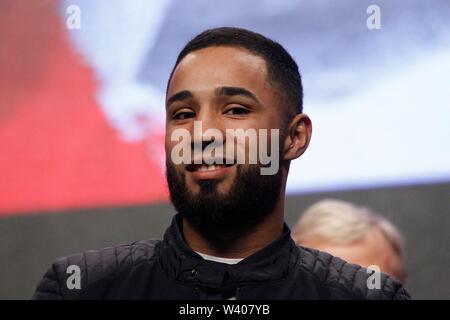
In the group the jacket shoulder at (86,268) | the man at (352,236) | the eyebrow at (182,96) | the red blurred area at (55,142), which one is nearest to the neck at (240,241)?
the jacket shoulder at (86,268)

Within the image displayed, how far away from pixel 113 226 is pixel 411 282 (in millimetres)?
1029

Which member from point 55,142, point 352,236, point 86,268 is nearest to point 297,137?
point 86,268

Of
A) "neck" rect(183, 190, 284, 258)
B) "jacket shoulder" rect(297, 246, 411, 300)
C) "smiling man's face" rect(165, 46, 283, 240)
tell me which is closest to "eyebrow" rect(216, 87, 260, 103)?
"smiling man's face" rect(165, 46, 283, 240)

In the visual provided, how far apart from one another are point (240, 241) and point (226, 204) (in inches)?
3.8

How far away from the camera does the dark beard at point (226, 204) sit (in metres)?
1.15

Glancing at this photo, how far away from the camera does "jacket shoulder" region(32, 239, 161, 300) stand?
47.1 inches

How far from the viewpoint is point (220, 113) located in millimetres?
1169

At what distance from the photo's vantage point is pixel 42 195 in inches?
88.8

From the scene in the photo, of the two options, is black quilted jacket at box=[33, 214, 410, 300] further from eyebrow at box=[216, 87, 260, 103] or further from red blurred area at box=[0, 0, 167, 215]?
red blurred area at box=[0, 0, 167, 215]

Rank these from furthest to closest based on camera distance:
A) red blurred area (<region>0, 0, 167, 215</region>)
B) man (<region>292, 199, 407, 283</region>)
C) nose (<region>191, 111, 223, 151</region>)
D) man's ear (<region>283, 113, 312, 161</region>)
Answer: red blurred area (<region>0, 0, 167, 215</region>)
man (<region>292, 199, 407, 283</region>)
man's ear (<region>283, 113, 312, 161</region>)
nose (<region>191, 111, 223, 151</region>)

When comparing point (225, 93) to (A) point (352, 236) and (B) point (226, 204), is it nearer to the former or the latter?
(B) point (226, 204)

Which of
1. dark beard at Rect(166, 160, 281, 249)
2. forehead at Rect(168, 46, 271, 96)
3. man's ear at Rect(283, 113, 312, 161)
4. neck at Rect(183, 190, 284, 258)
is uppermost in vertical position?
forehead at Rect(168, 46, 271, 96)

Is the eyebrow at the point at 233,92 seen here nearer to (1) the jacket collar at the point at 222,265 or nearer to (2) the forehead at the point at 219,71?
(2) the forehead at the point at 219,71
